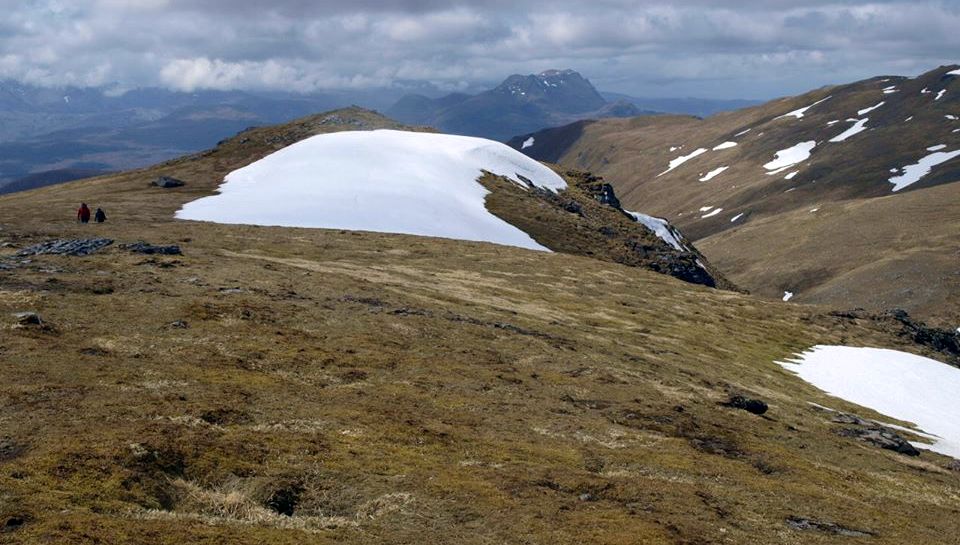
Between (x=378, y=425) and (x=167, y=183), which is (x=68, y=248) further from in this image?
(x=167, y=183)

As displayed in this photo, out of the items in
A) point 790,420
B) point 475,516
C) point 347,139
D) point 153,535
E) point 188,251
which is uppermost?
point 347,139

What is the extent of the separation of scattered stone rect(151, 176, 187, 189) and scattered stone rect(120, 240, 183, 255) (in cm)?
5823

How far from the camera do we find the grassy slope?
24.0 meters

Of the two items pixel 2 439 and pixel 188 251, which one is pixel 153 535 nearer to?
pixel 2 439

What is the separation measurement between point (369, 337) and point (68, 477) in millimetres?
23218

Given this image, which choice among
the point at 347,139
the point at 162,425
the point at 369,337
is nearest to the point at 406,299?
the point at 369,337

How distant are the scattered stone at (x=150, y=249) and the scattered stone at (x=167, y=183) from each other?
191ft

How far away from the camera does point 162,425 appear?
92.7 feet

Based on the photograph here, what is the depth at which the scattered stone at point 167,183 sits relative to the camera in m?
114

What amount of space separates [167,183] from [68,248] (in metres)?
62.1

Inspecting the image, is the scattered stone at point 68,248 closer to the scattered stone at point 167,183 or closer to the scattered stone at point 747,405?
the scattered stone at point 747,405

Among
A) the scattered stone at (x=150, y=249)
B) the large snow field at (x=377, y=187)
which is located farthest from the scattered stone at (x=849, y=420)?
the large snow field at (x=377, y=187)

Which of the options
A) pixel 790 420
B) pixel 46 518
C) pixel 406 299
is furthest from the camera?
pixel 406 299

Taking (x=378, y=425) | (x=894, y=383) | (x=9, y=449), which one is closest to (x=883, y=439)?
(x=894, y=383)
